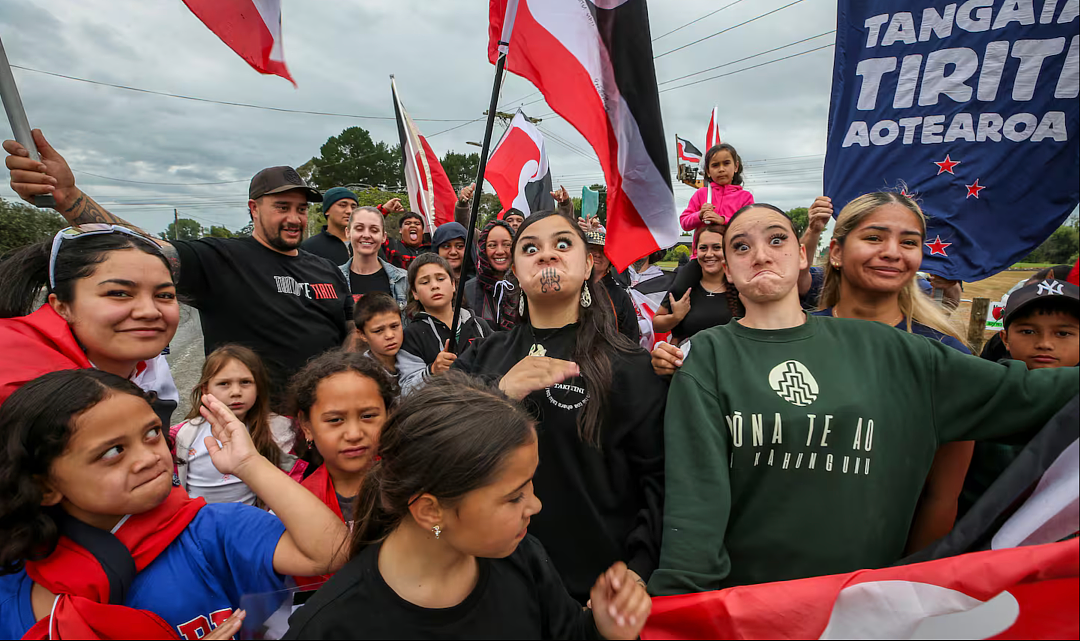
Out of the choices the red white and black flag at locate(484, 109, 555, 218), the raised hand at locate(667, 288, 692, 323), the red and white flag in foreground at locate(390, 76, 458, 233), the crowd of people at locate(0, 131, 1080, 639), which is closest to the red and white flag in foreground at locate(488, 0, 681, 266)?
the crowd of people at locate(0, 131, 1080, 639)

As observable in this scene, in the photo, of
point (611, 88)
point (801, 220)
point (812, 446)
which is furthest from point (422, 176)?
point (801, 220)

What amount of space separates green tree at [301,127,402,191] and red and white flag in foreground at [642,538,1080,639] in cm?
7224

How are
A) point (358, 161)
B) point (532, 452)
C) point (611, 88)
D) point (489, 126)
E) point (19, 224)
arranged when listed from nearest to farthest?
→ point (532, 452), point (489, 126), point (611, 88), point (19, 224), point (358, 161)

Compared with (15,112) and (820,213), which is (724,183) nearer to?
(820,213)

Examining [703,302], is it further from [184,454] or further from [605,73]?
[184,454]

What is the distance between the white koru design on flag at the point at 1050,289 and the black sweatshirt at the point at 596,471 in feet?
4.57

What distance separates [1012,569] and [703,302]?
2.96 metres

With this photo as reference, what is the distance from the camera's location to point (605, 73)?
274 centimetres

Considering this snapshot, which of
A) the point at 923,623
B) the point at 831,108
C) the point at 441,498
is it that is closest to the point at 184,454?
the point at 441,498

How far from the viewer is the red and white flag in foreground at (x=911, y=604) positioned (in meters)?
1.28

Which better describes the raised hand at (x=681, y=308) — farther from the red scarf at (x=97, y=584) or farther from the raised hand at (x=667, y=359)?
the red scarf at (x=97, y=584)

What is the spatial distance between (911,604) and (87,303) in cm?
276

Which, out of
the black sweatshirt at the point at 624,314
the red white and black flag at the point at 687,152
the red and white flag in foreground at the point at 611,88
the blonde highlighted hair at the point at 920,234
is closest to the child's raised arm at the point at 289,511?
the red and white flag in foreground at the point at 611,88

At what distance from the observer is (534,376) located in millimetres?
1773
